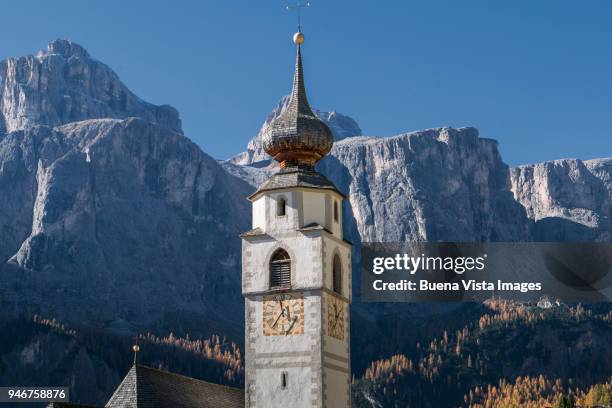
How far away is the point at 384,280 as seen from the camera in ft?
235

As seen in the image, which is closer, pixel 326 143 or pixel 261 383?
pixel 261 383

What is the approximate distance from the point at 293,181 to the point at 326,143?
3911 mm

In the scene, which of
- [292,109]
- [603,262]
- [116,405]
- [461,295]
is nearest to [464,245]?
[461,295]

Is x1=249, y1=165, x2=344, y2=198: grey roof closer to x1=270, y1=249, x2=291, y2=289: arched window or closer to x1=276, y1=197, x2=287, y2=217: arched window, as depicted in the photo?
x1=276, y1=197, x2=287, y2=217: arched window

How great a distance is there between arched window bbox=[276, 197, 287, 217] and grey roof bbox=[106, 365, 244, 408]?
9.87 metres

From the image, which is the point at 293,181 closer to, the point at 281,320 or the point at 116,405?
the point at 281,320

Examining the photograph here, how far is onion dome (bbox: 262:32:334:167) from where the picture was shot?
235 ft

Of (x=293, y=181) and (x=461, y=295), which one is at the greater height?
(x=293, y=181)

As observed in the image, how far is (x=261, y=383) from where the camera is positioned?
67438mm

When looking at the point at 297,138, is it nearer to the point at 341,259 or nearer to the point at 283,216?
the point at 283,216

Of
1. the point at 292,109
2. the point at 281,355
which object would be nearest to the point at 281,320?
the point at 281,355

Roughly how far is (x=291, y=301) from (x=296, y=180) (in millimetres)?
6417

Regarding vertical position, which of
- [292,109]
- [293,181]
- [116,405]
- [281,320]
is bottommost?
[116,405]

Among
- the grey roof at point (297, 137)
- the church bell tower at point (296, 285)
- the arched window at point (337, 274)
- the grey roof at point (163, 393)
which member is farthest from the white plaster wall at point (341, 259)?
the grey roof at point (163, 393)
